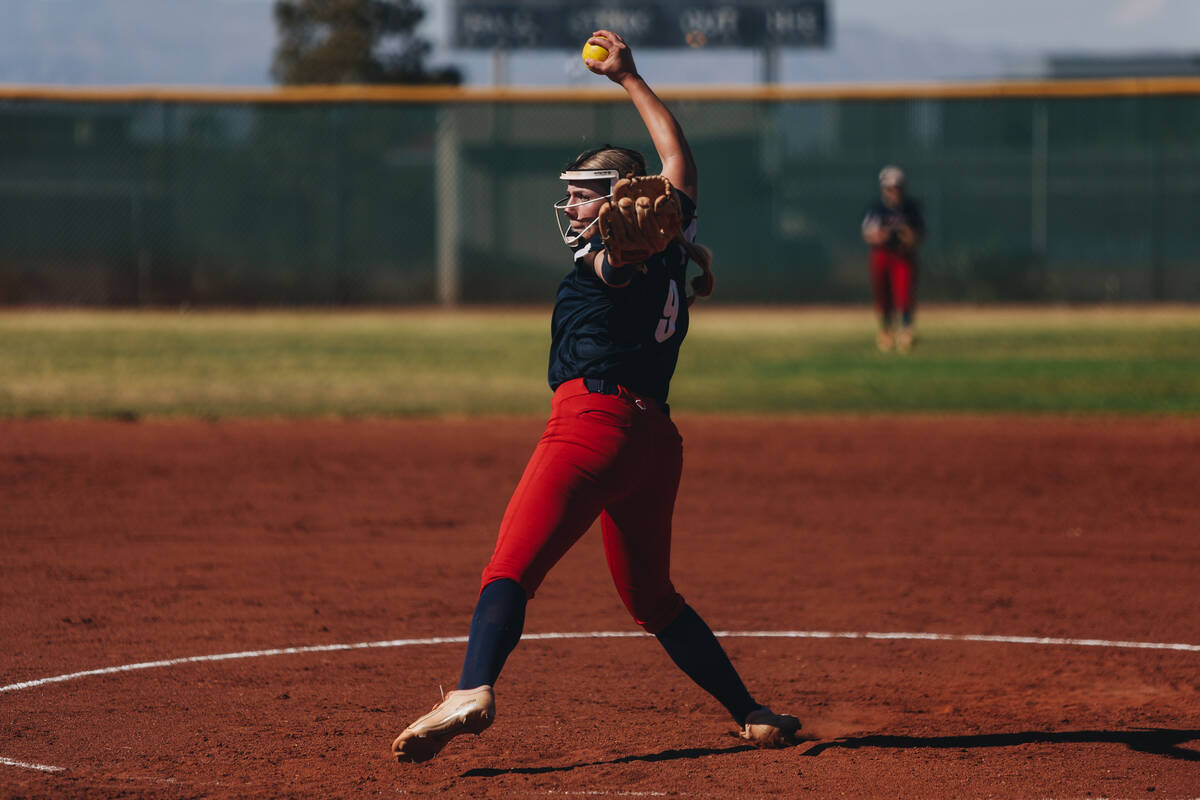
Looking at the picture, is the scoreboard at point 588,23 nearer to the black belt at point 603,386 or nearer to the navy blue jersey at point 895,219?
the navy blue jersey at point 895,219

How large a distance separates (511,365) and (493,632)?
12366 mm

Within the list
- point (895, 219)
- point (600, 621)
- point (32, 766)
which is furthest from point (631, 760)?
point (895, 219)

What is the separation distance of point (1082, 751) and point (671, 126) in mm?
2250

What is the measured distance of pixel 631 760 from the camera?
14.9 ft

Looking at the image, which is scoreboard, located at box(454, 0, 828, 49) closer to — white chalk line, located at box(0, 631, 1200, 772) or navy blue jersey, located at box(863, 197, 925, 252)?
navy blue jersey, located at box(863, 197, 925, 252)

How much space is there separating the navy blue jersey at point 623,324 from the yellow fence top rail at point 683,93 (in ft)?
64.0

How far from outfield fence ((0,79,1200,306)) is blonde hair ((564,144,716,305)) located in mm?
19103

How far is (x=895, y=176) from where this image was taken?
61.7 feet

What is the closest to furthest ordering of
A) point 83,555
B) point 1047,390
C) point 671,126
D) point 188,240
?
1. point 671,126
2. point 83,555
3. point 1047,390
4. point 188,240

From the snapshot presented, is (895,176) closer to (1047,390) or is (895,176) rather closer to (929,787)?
(1047,390)

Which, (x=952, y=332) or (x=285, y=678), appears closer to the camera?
(x=285, y=678)

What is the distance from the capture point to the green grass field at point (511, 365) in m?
13.6

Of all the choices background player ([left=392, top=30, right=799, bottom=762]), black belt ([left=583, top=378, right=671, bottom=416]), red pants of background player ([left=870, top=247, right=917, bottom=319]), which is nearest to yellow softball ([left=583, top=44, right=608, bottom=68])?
background player ([left=392, top=30, right=799, bottom=762])

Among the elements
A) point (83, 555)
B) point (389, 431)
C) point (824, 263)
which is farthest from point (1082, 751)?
point (824, 263)
